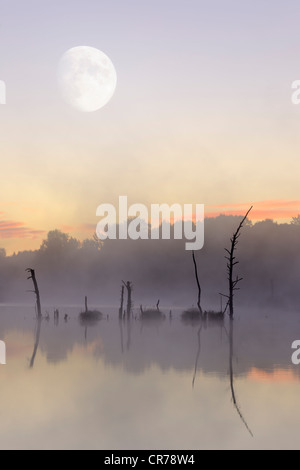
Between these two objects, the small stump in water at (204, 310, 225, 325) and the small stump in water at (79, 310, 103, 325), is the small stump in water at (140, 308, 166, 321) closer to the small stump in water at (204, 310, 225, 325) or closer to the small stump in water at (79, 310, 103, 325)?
the small stump in water at (79, 310, 103, 325)

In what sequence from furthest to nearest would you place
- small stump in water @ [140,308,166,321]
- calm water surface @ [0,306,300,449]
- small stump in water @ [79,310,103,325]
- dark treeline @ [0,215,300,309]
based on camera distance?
dark treeline @ [0,215,300,309], small stump in water @ [140,308,166,321], small stump in water @ [79,310,103,325], calm water surface @ [0,306,300,449]

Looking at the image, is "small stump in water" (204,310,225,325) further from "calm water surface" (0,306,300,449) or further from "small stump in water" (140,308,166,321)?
"calm water surface" (0,306,300,449)

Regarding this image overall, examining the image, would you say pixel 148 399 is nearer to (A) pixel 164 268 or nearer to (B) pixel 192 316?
(B) pixel 192 316

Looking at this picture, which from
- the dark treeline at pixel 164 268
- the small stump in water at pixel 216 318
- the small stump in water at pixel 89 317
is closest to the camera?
the small stump in water at pixel 216 318

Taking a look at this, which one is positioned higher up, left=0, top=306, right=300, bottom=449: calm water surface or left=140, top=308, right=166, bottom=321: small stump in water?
left=0, top=306, right=300, bottom=449: calm water surface

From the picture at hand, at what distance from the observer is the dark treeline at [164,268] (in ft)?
411

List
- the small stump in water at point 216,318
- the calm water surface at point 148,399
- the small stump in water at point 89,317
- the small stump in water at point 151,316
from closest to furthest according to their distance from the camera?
the calm water surface at point 148,399
the small stump in water at point 216,318
the small stump in water at point 89,317
the small stump in water at point 151,316

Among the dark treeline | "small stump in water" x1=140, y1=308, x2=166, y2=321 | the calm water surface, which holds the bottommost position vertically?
"small stump in water" x1=140, y1=308, x2=166, y2=321

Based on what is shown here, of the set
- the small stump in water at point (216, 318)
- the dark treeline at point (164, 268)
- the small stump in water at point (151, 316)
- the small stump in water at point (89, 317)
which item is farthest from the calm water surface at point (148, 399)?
the dark treeline at point (164, 268)

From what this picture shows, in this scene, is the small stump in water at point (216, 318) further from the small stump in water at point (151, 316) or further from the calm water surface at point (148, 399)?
the calm water surface at point (148, 399)

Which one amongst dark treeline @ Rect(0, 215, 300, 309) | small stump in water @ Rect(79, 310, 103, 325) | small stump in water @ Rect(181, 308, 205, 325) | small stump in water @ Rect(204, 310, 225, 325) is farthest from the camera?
dark treeline @ Rect(0, 215, 300, 309)

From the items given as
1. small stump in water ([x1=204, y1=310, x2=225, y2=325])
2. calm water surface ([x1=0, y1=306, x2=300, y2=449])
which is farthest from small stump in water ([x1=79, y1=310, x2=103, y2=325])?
calm water surface ([x1=0, y1=306, x2=300, y2=449])

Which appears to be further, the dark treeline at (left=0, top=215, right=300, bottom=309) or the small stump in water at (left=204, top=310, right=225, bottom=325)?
the dark treeline at (left=0, top=215, right=300, bottom=309)

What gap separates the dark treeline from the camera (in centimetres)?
12531
